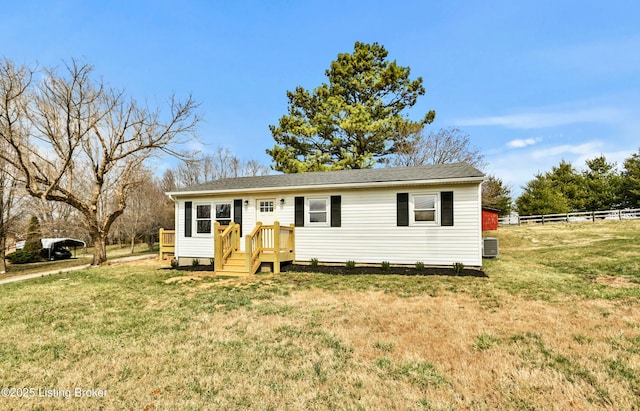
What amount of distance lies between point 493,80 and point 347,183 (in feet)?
24.9

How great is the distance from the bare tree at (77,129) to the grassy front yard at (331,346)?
6873 millimetres

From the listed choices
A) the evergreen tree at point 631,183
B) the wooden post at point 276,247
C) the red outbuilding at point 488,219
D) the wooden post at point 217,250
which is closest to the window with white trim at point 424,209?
the wooden post at point 276,247

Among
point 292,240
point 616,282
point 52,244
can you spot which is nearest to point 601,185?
point 616,282

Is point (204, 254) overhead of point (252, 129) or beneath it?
beneath

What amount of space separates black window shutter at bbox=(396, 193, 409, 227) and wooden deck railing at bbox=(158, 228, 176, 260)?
397 inches

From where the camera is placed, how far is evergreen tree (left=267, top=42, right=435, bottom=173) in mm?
20891

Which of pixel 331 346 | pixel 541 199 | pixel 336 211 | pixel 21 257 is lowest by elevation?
pixel 21 257

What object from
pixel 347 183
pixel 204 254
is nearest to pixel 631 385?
pixel 347 183

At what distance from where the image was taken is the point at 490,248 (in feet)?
39.9

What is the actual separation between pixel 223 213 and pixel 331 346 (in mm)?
8982

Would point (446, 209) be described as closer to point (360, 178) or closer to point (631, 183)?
point (360, 178)

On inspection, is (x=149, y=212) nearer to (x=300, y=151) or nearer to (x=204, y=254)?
(x=300, y=151)

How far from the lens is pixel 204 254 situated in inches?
468

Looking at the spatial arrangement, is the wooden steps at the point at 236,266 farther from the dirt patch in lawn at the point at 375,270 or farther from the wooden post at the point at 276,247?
the dirt patch in lawn at the point at 375,270
